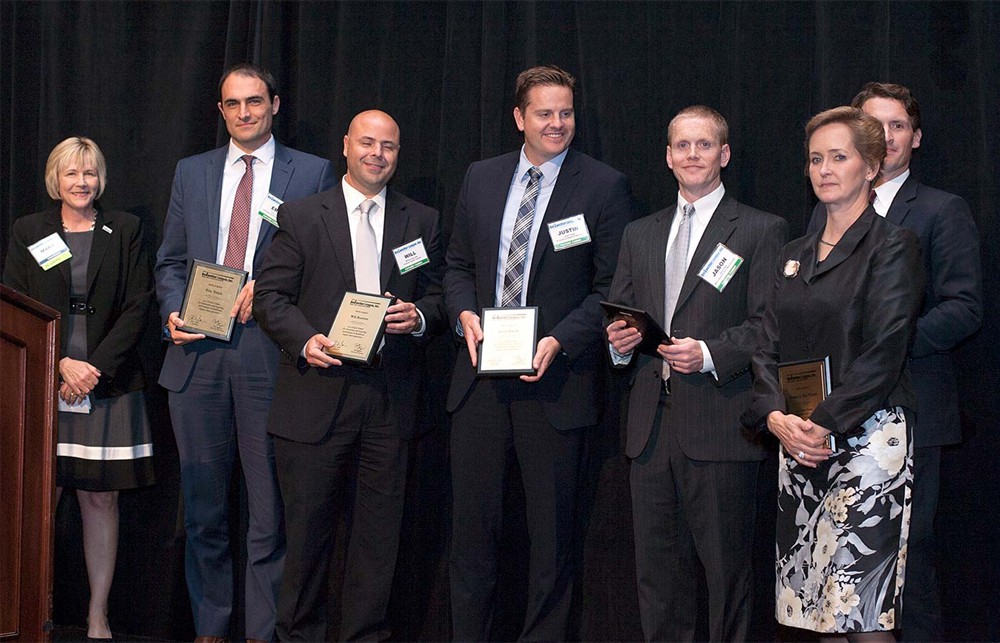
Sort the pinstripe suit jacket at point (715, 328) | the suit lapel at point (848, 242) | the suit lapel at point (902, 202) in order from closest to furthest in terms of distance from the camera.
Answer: the suit lapel at point (848, 242), the pinstripe suit jacket at point (715, 328), the suit lapel at point (902, 202)

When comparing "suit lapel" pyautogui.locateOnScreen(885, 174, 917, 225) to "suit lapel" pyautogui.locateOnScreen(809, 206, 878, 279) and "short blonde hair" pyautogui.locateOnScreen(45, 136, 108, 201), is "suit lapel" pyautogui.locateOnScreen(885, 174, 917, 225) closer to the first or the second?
"suit lapel" pyautogui.locateOnScreen(809, 206, 878, 279)

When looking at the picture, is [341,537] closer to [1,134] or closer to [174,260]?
[174,260]

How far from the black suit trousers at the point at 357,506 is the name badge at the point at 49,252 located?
1215mm

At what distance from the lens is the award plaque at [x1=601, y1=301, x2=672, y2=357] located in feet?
10.4

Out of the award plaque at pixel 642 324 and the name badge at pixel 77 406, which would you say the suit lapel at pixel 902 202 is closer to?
the award plaque at pixel 642 324

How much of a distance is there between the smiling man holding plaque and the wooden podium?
0.78m

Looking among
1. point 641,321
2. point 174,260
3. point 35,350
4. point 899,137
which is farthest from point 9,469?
point 899,137

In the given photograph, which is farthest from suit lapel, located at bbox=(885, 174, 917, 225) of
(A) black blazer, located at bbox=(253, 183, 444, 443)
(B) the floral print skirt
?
(A) black blazer, located at bbox=(253, 183, 444, 443)

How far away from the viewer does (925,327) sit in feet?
10.9

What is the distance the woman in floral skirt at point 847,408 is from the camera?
2.81 m

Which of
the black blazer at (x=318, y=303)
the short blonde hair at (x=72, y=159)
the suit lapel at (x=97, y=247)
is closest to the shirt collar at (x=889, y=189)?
the black blazer at (x=318, y=303)

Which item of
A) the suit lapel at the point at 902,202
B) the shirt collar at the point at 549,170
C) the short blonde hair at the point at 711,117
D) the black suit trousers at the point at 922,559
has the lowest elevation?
the black suit trousers at the point at 922,559

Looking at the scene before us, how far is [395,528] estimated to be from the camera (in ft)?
12.6

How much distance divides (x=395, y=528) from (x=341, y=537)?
76 cm
